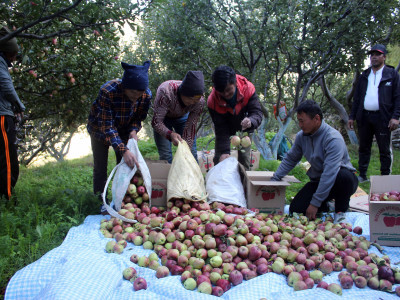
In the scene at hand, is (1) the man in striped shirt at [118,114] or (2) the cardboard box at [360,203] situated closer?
(1) the man in striped shirt at [118,114]

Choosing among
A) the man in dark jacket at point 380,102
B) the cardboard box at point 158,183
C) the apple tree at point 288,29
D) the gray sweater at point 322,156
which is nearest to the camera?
the gray sweater at point 322,156

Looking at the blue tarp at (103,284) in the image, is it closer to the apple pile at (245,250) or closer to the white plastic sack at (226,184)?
the apple pile at (245,250)

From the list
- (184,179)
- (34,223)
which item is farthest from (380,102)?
(34,223)

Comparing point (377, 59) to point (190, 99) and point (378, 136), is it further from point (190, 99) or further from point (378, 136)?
point (190, 99)

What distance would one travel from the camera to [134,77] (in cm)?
316

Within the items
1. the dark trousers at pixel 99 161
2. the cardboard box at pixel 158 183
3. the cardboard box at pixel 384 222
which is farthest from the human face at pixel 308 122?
the dark trousers at pixel 99 161

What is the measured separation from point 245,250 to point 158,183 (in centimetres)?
144

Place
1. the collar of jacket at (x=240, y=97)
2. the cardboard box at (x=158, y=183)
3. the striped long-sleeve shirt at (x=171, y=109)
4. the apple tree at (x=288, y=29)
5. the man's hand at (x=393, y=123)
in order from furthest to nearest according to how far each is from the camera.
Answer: the apple tree at (x=288, y=29) < the man's hand at (x=393, y=123) < the collar of jacket at (x=240, y=97) < the striped long-sleeve shirt at (x=171, y=109) < the cardboard box at (x=158, y=183)

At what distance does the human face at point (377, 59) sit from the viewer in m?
4.69

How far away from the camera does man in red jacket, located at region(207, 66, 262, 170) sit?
11.4ft

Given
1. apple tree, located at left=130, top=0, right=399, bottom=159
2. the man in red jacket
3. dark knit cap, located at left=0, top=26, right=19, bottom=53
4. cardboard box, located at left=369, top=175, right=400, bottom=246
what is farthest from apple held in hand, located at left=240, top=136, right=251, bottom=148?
dark knit cap, located at left=0, top=26, right=19, bottom=53

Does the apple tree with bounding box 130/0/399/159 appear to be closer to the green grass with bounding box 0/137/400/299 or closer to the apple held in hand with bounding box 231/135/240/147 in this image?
the apple held in hand with bounding box 231/135/240/147

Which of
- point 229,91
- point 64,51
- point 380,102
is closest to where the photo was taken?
point 229,91

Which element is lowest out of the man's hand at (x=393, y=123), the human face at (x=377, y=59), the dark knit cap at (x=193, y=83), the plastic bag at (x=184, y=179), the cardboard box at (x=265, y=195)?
the cardboard box at (x=265, y=195)
